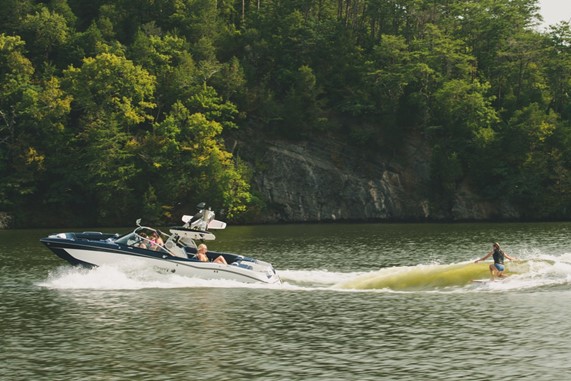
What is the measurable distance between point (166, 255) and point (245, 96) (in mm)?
73689

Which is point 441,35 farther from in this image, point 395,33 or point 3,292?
point 3,292

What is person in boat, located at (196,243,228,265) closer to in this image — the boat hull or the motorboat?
the motorboat

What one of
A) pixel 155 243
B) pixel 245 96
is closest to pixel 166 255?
pixel 155 243

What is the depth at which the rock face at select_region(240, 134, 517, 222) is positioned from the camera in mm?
105438

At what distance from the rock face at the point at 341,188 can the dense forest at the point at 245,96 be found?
7.56 feet

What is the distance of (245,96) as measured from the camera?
368ft

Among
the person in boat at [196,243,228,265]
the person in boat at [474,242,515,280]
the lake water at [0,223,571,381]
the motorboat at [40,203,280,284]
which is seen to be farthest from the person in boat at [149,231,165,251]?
the person in boat at [474,242,515,280]

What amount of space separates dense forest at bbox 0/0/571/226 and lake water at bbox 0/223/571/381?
48646 millimetres

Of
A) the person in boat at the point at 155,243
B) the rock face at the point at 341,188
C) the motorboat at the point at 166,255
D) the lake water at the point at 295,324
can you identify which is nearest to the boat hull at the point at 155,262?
the motorboat at the point at 166,255

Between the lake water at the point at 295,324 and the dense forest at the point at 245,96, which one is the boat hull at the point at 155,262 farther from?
the dense forest at the point at 245,96

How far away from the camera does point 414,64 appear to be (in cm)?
11162

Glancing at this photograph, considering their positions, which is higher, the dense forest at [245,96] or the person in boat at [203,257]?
the dense forest at [245,96]

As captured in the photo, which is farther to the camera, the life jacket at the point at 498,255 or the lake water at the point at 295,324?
the life jacket at the point at 498,255

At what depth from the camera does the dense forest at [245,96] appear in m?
99.0
